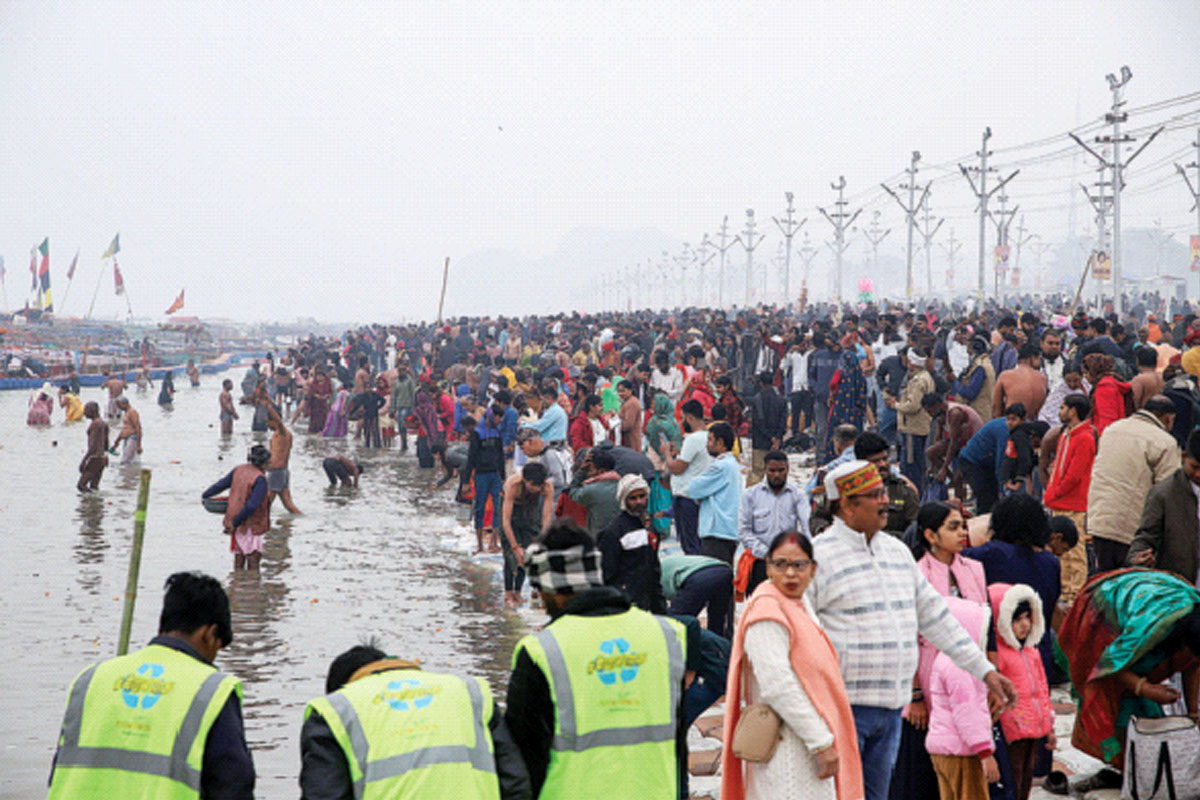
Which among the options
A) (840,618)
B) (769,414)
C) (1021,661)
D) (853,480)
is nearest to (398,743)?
(840,618)

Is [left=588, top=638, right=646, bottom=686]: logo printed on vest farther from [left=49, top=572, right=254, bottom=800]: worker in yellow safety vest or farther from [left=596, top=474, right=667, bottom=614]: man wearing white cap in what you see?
[left=596, top=474, right=667, bottom=614]: man wearing white cap

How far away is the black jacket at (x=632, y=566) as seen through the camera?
649 cm

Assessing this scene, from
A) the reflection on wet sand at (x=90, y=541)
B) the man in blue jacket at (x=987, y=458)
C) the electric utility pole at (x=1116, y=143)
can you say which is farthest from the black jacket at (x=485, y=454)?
the electric utility pole at (x=1116, y=143)

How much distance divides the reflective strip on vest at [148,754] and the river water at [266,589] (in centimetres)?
339

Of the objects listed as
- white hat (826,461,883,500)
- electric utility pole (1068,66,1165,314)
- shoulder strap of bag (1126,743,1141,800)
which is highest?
electric utility pole (1068,66,1165,314)

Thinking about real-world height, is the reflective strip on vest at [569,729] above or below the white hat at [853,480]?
below

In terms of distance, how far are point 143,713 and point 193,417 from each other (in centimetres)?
3486

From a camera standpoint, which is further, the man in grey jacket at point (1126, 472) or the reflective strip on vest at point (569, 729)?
the man in grey jacket at point (1126, 472)

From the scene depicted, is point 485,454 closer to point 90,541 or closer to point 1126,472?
point 90,541

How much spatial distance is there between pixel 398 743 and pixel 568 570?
82 centimetres

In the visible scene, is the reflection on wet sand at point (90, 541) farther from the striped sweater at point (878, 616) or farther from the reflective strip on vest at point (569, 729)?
the reflective strip on vest at point (569, 729)

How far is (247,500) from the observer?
12102mm

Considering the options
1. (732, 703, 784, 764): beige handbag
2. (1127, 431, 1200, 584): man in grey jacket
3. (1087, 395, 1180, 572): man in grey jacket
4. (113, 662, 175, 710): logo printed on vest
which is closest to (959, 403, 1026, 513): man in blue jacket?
(1087, 395, 1180, 572): man in grey jacket

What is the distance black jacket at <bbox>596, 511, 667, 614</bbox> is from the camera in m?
6.49
